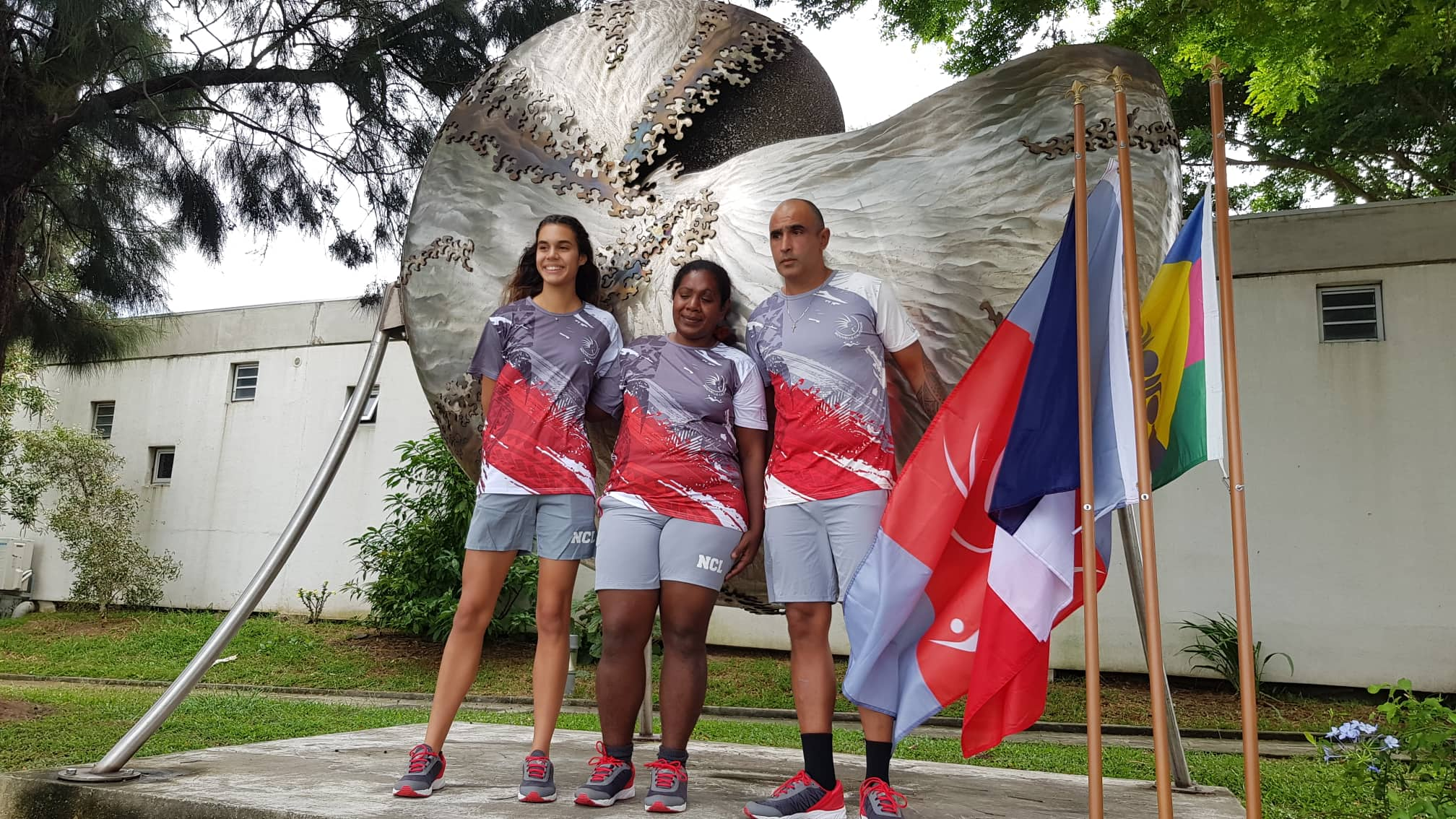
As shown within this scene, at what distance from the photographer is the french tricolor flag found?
113 inches

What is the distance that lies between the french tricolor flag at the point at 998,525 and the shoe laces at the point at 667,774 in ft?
1.76

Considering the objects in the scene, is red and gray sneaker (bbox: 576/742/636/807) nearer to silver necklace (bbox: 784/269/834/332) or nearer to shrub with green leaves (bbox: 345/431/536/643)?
silver necklace (bbox: 784/269/834/332)

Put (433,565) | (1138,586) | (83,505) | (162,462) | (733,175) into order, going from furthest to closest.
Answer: (162,462) < (83,505) < (433,565) < (1138,586) < (733,175)

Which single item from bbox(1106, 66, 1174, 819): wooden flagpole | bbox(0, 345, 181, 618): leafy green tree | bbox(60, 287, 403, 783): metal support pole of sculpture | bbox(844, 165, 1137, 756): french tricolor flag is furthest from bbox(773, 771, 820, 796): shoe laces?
bbox(0, 345, 181, 618): leafy green tree

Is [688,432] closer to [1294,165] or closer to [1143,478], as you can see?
[1143,478]

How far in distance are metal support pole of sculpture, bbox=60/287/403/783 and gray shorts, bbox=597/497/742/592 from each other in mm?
1272

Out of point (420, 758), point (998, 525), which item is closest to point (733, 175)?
point (998, 525)

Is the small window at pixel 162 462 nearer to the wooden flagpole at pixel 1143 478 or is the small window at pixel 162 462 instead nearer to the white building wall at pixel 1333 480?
the white building wall at pixel 1333 480

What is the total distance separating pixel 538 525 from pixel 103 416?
17407 millimetres

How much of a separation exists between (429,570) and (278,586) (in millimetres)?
3805

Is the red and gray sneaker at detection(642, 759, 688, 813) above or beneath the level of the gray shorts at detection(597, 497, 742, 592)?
beneath

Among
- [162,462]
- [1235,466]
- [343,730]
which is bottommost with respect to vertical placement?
[343,730]

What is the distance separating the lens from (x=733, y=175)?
3549 mm

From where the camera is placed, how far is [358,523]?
1523 cm
